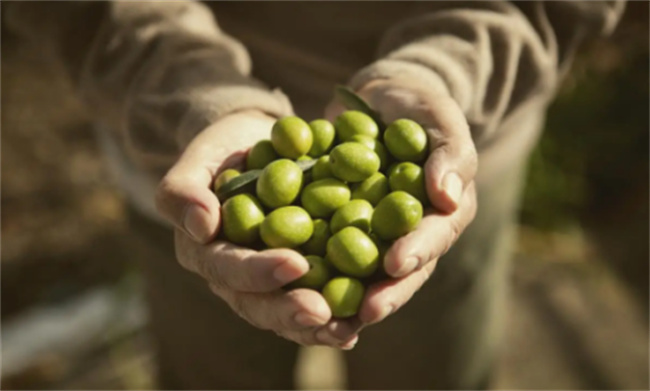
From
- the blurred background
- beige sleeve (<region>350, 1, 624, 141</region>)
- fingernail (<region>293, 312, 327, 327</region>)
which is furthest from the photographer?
the blurred background

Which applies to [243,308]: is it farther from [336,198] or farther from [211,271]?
[336,198]

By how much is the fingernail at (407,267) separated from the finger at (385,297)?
0.03 metres

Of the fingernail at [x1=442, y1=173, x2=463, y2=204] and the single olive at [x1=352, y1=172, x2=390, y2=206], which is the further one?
the single olive at [x1=352, y1=172, x2=390, y2=206]

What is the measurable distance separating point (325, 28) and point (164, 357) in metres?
0.94

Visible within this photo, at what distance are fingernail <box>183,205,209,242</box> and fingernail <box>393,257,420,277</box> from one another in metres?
0.30

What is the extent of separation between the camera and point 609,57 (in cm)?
343

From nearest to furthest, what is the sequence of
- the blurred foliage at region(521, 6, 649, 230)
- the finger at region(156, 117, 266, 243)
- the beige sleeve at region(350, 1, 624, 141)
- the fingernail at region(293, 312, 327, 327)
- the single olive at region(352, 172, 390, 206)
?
the fingernail at region(293, 312, 327, 327), the finger at region(156, 117, 266, 243), the single olive at region(352, 172, 390, 206), the beige sleeve at region(350, 1, 624, 141), the blurred foliage at region(521, 6, 649, 230)

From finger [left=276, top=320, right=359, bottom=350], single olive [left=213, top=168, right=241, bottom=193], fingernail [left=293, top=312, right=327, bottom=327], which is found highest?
single olive [left=213, top=168, right=241, bottom=193]

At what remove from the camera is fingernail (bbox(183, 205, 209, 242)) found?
119cm

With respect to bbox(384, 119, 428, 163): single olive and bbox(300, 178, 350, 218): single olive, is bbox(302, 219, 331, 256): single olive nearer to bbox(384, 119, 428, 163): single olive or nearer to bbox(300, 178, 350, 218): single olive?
bbox(300, 178, 350, 218): single olive

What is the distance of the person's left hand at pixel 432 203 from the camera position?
114cm

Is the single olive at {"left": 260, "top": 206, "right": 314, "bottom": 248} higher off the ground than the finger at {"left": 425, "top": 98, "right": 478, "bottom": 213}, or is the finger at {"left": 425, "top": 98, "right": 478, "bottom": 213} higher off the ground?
the finger at {"left": 425, "top": 98, "right": 478, "bottom": 213}

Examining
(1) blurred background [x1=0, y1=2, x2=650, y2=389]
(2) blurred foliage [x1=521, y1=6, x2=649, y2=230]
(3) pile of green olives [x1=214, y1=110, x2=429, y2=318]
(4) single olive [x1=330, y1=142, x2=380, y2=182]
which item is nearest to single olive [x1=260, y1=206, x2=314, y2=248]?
(3) pile of green olives [x1=214, y1=110, x2=429, y2=318]

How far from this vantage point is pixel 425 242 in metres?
1.16
